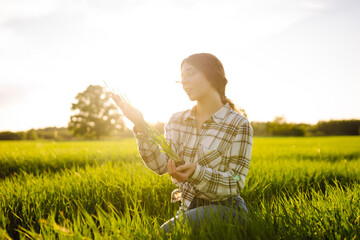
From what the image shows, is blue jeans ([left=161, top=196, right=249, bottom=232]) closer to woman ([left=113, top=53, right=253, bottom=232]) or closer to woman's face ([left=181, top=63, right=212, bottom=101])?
woman ([left=113, top=53, right=253, bottom=232])

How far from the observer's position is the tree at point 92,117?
133ft

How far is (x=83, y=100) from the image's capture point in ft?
137

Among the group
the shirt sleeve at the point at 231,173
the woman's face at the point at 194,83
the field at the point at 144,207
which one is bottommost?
the field at the point at 144,207

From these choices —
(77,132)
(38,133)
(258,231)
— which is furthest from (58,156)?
(38,133)

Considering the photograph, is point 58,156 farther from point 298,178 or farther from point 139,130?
point 298,178

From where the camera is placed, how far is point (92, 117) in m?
41.0

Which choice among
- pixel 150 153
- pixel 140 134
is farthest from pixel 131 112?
pixel 150 153

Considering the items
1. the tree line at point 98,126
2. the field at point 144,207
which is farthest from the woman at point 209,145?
the tree line at point 98,126

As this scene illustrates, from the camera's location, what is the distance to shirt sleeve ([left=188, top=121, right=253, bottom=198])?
194 cm

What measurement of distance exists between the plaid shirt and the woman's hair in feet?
0.77

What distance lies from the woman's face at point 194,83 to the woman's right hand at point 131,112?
1.70 feet

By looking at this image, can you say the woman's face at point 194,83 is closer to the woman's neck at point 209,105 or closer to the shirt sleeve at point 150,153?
the woman's neck at point 209,105

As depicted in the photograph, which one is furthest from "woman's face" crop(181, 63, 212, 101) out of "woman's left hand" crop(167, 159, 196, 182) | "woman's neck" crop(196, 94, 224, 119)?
"woman's left hand" crop(167, 159, 196, 182)

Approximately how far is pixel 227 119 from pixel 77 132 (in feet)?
137
